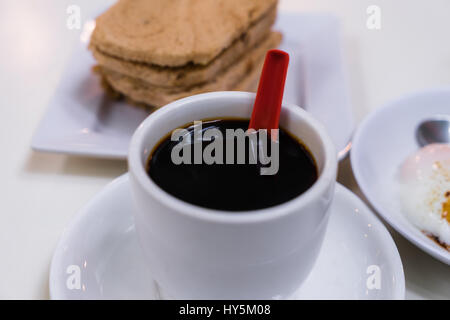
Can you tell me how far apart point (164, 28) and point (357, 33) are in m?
0.70

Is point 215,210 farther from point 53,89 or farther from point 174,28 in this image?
point 53,89

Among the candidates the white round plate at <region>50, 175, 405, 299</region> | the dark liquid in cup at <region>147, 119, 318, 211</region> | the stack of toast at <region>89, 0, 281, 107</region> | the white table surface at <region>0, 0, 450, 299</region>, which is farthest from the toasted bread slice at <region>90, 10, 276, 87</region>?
the dark liquid in cup at <region>147, 119, 318, 211</region>

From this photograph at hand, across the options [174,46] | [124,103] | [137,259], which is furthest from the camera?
[124,103]

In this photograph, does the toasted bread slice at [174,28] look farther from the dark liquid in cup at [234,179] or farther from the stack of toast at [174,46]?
the dark liquid in cup at [234,179]

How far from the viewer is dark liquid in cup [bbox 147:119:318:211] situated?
559mm

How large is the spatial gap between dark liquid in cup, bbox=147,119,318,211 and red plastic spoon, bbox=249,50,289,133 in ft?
0.15

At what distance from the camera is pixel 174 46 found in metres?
1.04

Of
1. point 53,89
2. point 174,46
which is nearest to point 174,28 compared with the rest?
point 174,46

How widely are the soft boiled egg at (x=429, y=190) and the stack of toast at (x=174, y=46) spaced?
480mm

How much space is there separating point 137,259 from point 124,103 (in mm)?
572

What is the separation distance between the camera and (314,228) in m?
0.55

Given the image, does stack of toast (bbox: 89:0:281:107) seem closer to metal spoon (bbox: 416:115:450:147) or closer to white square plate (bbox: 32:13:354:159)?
white square plate (bbox: 32:13:354:159)

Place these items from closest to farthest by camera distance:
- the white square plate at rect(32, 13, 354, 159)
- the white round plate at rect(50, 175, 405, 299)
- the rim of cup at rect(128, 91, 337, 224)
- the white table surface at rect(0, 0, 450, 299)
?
the rim of cup at rect(128, 91, 337, 224)
the white round plate at rect(50, 175, 405, 299)
the white table surface at rect(0, 0, 450, 299)
the white square plate at rect(32, 13, 354, 159)
